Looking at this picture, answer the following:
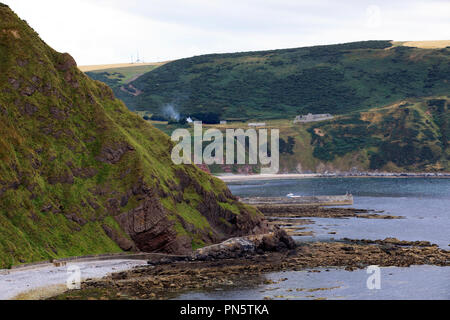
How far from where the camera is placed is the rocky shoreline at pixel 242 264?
245ft

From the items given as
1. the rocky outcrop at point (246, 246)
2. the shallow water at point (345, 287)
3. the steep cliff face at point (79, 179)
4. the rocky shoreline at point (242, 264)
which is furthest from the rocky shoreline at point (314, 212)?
the shallow water at point (345, 287)

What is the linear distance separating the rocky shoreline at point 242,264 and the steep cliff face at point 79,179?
396 centimetres

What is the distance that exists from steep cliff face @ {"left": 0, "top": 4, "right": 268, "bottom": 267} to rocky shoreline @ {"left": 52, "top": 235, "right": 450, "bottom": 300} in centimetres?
396

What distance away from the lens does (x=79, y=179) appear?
299 feet

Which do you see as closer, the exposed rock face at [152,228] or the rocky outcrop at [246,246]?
the exposed rock face at [152,228]

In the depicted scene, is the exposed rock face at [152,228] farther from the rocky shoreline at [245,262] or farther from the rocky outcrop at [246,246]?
the rocky outcrop at [246,246]

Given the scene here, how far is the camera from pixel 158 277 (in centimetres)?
8031

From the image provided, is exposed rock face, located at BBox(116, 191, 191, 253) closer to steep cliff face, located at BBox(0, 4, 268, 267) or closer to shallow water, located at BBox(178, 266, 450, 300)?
steep cliff face, located at BBox(0, 4, 268, 267)

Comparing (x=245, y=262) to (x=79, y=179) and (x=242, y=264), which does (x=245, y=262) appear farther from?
(x=79, y=179)

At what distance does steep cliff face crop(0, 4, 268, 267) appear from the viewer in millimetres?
82938

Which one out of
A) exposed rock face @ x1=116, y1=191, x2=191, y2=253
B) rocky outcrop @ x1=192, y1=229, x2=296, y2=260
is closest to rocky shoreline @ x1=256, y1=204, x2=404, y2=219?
rocky outcrop @ x1=192, y1=229, x2=296, y2=260
